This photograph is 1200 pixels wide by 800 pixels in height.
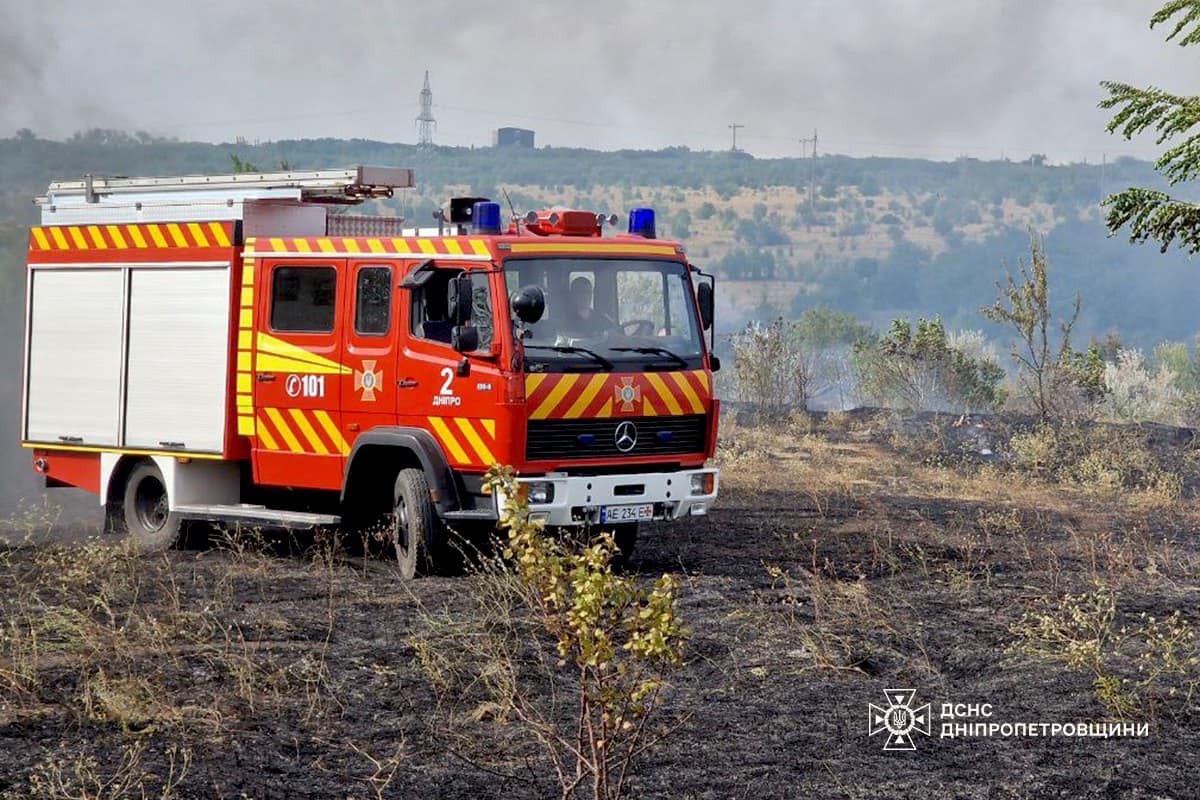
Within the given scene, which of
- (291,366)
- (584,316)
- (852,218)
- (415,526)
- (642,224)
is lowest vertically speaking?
(415,526)

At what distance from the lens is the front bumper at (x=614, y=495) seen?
10.7 meters

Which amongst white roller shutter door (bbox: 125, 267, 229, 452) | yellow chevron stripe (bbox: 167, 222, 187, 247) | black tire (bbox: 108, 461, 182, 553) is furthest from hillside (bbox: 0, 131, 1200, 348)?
yellow chevron stripe (bbox: 167, 222, 187, 247)

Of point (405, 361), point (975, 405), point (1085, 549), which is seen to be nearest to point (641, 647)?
point (405, 361)

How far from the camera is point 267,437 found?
12062mm

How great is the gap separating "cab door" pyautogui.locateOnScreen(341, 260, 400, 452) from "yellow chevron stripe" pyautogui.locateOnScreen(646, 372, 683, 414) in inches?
72.8

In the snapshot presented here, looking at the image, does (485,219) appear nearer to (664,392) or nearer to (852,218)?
(664,392)

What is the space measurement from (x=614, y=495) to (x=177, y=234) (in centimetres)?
432

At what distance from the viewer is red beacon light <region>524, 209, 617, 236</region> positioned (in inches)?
451

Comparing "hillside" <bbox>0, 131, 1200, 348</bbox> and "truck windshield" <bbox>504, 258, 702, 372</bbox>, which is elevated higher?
"hillside" <bbox>0, 131, 1200, 348</bbox>

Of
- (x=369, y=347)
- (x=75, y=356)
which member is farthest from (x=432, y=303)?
(x=75, y=356)

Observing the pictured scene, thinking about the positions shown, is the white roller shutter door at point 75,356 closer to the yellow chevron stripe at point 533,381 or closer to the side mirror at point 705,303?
the yellow chevron stripe at point 533,381

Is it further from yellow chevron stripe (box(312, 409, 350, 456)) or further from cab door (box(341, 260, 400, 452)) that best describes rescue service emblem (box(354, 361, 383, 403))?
yellow chevron stripe (box(312, 409, 350, 456))

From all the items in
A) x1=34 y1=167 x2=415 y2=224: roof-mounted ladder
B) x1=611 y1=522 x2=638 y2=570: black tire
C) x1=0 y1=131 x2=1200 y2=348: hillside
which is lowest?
x1=611 y1=522 x2=638 y2=570: black tire

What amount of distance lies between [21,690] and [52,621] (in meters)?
1.46
